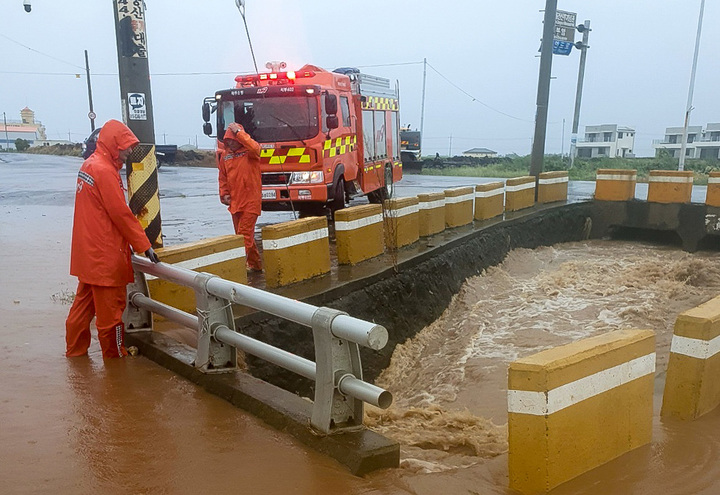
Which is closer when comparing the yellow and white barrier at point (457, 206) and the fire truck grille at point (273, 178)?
the fire truck grille at point (273, 178)

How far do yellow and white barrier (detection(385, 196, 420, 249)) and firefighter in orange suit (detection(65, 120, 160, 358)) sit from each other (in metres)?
4.31

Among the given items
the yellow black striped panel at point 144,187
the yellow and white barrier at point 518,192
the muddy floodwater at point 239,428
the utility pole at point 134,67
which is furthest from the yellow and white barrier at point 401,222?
the yellow and white barrier at point 518,192

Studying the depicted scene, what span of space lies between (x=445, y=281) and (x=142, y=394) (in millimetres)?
5933

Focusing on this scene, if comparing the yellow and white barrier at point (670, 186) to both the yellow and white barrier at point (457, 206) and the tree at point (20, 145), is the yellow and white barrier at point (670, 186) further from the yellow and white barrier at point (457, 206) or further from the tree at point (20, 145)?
the tree at point (20, 145)

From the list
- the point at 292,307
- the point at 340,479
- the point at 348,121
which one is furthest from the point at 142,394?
the point at 348,121

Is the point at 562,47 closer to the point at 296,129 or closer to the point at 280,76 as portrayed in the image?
the point at 280,76

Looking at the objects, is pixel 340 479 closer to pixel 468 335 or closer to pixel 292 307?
pixel 292 307

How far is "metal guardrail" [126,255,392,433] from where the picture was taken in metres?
3.07

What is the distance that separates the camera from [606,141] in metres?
58.1

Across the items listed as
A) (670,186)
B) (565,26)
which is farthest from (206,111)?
(565,26)

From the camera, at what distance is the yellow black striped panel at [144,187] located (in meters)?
5.75

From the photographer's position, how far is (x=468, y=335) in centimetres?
817

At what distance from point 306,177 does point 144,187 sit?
451 cm

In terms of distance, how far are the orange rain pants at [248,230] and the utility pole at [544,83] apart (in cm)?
859
